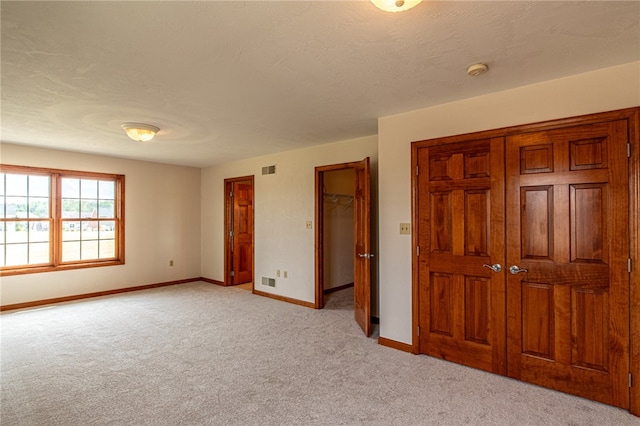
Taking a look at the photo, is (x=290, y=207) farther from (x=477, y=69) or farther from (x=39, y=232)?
(x=39, y=232)

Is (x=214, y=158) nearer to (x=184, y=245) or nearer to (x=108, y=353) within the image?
(x=184, y=245)

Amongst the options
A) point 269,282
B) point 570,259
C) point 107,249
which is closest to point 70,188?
point 107,249

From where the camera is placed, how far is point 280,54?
208 cm

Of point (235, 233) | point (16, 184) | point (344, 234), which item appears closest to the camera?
point (16, 184)

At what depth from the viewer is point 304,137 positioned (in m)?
4.33

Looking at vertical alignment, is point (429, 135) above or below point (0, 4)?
below

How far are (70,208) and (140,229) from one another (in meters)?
1.13

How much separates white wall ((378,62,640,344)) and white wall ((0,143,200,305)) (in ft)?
15.9

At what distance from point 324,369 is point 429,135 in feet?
7.98

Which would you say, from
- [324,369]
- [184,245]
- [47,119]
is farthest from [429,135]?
[184,245]

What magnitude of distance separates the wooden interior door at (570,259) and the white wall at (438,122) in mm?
196

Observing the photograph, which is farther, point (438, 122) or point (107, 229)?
point (107, 229)

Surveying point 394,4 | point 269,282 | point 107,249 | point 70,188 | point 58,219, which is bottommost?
point 269,282

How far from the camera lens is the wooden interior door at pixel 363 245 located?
366 centimetres
